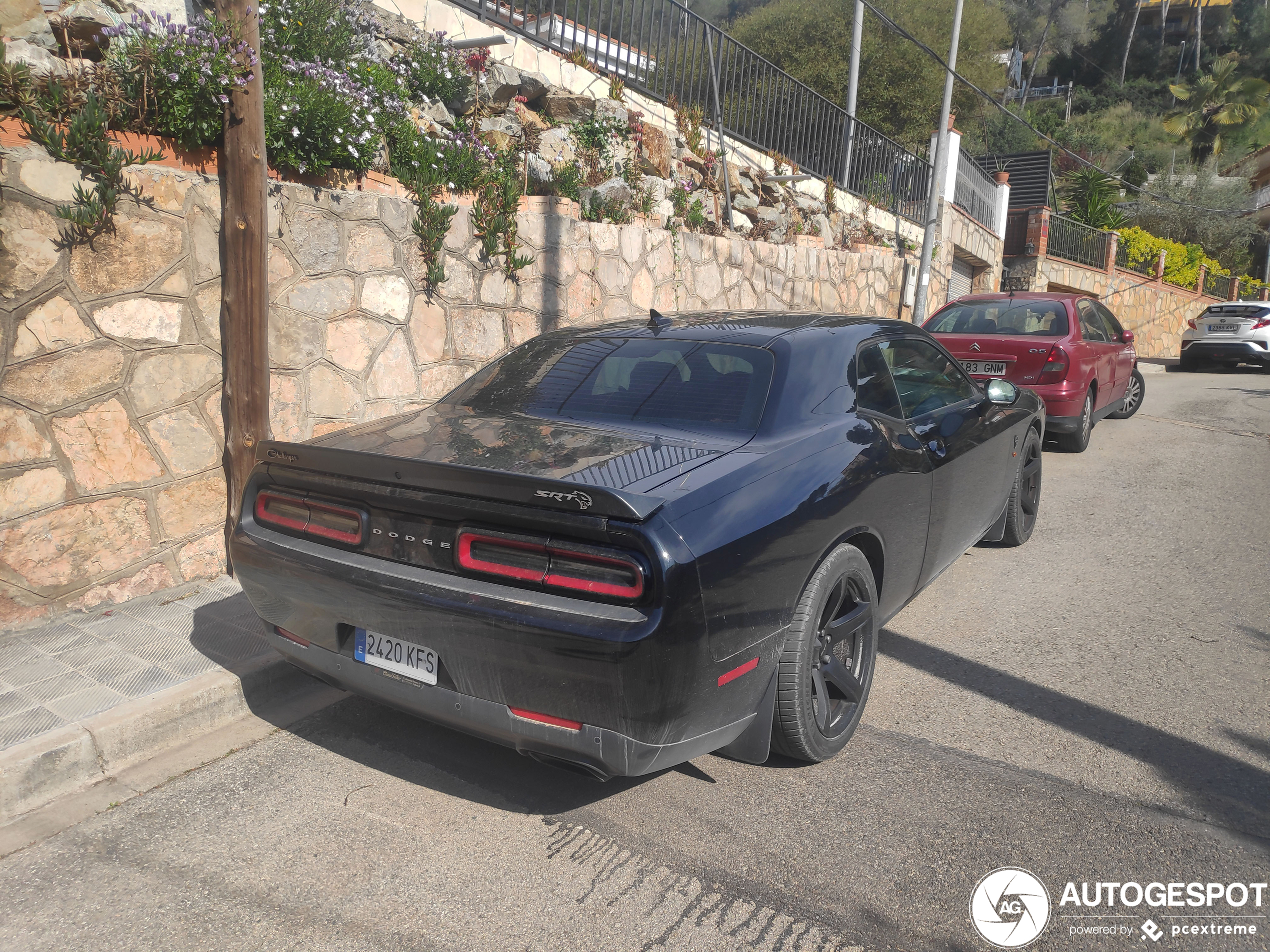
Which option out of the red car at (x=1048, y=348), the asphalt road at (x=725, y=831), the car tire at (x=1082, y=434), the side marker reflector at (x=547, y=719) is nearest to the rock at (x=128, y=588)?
the asphalt road at (x=725, y=831)

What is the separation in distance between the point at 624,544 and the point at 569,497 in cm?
21

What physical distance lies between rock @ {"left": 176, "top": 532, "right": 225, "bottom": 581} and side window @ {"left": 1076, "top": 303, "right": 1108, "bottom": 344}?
7.93 m

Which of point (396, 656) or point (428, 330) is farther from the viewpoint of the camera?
point (428, 330)

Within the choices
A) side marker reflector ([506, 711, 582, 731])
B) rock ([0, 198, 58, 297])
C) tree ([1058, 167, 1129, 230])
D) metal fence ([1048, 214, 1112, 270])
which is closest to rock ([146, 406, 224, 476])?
rock ([0, 198, 58, 297])

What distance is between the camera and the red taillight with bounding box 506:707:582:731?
8.46 ft

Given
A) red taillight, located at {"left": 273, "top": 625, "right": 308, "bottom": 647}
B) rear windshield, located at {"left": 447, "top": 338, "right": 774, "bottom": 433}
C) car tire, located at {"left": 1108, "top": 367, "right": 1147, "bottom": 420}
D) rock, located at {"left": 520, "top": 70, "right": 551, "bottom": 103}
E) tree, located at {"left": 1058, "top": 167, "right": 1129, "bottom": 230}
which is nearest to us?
red taillight, located at {"left": 273, "top": 625, "right": 308, "bottom": 647}

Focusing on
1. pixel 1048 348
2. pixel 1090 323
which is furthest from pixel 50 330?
pixel 1090 323

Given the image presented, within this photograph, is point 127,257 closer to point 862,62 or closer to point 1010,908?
point 1010,908

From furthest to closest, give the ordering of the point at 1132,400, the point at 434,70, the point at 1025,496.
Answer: the point at 1132,400, the point at 434,70, the point at 1025,496

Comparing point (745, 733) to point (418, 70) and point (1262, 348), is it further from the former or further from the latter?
point (1262, 348)

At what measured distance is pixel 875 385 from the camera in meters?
3.93

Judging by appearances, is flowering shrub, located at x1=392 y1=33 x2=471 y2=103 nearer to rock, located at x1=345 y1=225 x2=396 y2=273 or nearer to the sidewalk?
rock, located at x1=345 y1=225 x2=396 y2=273

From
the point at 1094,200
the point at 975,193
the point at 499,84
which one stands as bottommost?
the point at 499,84

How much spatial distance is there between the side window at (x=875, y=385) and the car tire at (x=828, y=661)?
722 millimetres
